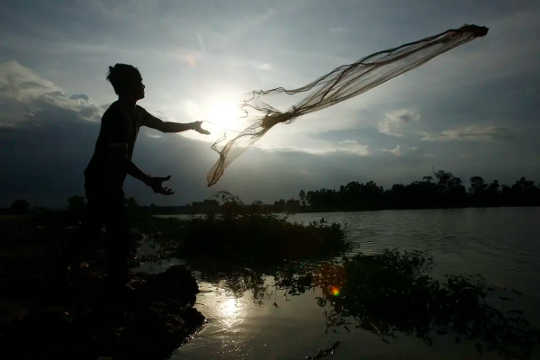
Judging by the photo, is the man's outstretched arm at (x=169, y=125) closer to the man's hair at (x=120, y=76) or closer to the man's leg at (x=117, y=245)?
the man's hair at (x=120, y=76)

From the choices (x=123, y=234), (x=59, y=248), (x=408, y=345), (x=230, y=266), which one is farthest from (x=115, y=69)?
(x=59, y=248)

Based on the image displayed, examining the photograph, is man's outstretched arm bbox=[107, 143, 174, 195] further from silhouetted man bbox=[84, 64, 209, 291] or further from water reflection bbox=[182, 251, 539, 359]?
water reflection bbox=[182, 251, 539, 359]

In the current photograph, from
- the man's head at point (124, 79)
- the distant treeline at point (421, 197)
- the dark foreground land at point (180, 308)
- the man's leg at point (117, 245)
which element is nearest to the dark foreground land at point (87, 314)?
the dark foreground land at point (180, 308)

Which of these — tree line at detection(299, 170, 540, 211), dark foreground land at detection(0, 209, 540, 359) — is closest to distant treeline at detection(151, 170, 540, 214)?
tree line at detection(299, 170, 540, 211)

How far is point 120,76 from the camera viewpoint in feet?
12.0

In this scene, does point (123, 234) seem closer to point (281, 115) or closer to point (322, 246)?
point (281, 115)

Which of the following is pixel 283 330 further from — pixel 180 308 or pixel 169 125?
pixel 169 125

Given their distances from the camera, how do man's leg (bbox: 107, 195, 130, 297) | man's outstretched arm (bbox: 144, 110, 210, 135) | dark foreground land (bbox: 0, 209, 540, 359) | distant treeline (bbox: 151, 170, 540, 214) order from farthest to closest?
distant treeline (bbox: 151, 170, 540, 214) < man's outstretched arm (bbox: 144, 110, 210, 135) < man's leg (bbox: 107, 195, 130, 297) < dark foreground land (bbox: 0, 209, 540, 359)

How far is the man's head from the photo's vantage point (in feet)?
12.1

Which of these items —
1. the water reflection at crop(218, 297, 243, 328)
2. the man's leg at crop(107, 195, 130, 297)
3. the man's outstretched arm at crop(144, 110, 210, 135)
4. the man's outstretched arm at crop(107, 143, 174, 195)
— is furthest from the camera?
the man's outstretched arm at crop(144, 110, 210, 135)

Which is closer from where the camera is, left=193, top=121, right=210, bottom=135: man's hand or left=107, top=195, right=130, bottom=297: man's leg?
left=107, top=195, right=130, bottom=297: man's leg

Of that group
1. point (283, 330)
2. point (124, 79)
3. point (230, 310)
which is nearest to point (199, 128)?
point (124, 79)

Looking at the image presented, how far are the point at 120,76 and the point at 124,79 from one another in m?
0.06

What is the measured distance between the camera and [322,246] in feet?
40.2
